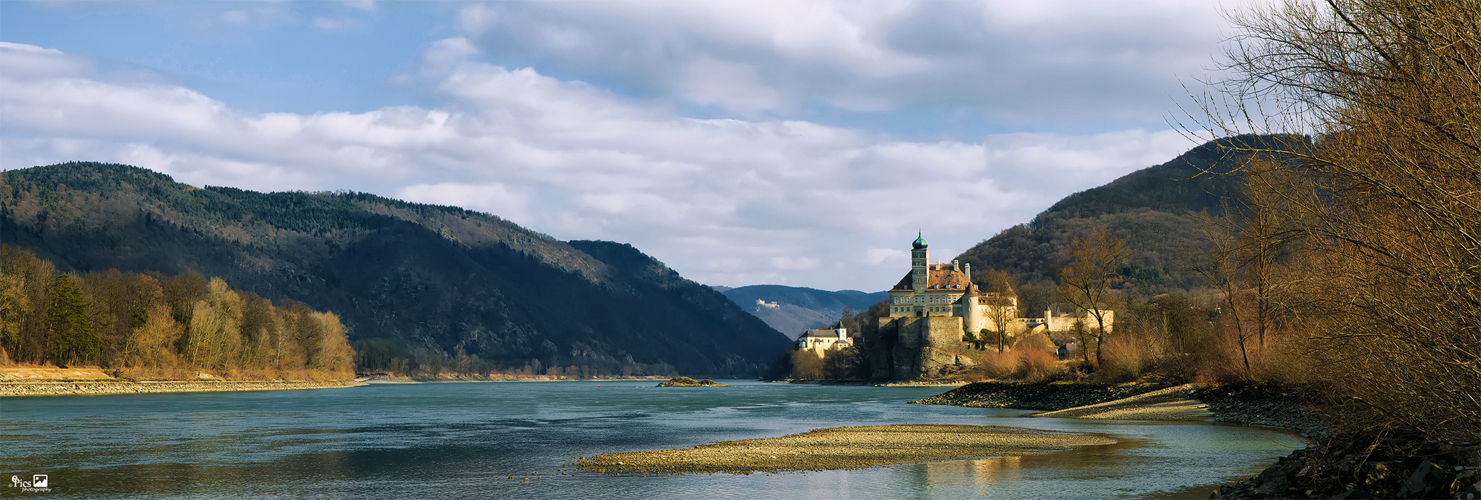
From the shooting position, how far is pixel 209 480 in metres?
26.3

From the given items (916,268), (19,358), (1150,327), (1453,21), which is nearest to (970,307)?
(916,268)

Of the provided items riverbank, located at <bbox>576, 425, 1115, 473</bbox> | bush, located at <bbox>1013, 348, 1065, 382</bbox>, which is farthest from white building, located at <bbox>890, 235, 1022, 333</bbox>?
riverbank, located at <bbox>576, 425, 1115, 473</bbox>

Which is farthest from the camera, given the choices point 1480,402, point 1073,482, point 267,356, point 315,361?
point 315,361

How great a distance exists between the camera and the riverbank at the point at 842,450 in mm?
29092

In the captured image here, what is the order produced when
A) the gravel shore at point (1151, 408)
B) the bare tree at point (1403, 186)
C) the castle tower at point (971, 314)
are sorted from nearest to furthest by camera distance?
the bare tree at point (1403, 186)
the gravel shore at point (1151, 408)
the castle tower at point (971, 314)

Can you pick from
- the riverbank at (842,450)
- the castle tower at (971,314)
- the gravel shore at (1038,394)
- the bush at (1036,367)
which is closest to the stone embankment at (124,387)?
the gravel shore at (1038,394)

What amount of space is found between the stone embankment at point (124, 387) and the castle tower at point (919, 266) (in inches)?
3814

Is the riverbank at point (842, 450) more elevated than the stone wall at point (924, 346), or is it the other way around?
the stone wall at point (924, 346)

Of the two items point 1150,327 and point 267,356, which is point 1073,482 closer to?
point 1150,327

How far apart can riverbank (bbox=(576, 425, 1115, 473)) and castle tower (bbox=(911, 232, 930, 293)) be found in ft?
401

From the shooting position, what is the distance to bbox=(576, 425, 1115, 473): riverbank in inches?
1145

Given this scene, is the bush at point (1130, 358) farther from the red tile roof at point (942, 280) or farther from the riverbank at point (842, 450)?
the red tile roof at point (942, 280)

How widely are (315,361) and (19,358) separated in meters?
48.5

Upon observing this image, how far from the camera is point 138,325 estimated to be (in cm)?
11294
